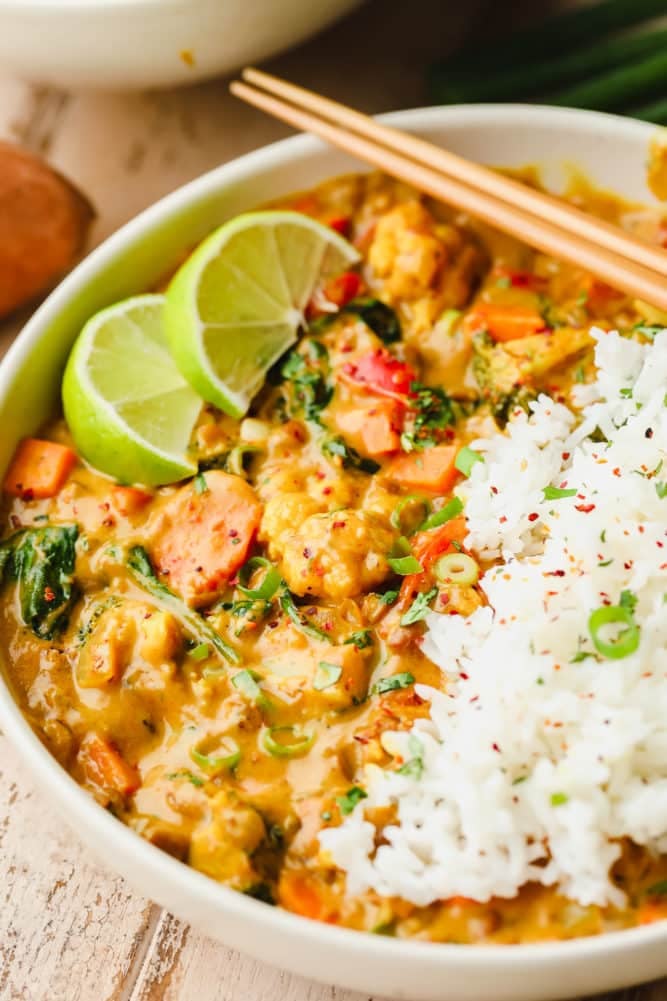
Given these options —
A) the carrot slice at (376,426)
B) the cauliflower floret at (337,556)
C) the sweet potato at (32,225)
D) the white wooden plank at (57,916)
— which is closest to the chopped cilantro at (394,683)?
the cauliflower floret at (337,556)

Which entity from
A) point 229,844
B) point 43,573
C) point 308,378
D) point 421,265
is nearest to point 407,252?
point 421,265

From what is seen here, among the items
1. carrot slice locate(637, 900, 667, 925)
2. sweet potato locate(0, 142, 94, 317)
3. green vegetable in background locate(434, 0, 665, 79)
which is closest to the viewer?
carrot slice locate(637, 900, 667, 925)

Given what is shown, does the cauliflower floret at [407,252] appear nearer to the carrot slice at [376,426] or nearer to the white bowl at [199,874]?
the white bowl at [199,874]

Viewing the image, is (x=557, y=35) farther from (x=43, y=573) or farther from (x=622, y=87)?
(x=43, y=573)

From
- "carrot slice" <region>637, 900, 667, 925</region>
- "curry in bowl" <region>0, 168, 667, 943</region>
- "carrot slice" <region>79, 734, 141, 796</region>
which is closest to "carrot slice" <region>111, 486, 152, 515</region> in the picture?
"curry in bowl" <region>0, 168, 667, 943</region>

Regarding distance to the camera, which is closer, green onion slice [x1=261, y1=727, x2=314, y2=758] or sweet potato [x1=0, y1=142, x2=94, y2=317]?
green onion slice [x1=261, y1=727, x2=314, y2=758]

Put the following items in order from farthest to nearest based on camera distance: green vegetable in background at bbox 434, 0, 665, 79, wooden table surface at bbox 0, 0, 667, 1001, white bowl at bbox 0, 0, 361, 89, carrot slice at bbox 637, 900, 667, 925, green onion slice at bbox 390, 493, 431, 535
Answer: green vegetable in background at bbox 434, 0, 665, 79
white bowl at bbox 0, 0, 361, 89
green onion slice at bbox 390, 493, 431, 535
wooden table surface at bbox 0, 0, 667, 1001
carrot slice at bbox 637, 900, 667, 925

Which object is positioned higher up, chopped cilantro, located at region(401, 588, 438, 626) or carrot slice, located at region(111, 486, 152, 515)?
Answer: chopped cilantro, located at region(401, 588, 438, 626)

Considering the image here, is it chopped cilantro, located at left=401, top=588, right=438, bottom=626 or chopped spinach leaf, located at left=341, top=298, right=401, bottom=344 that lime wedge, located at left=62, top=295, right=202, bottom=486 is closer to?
chopped spinach leaf, located at left=341, top=298, right=401, bottom=344
